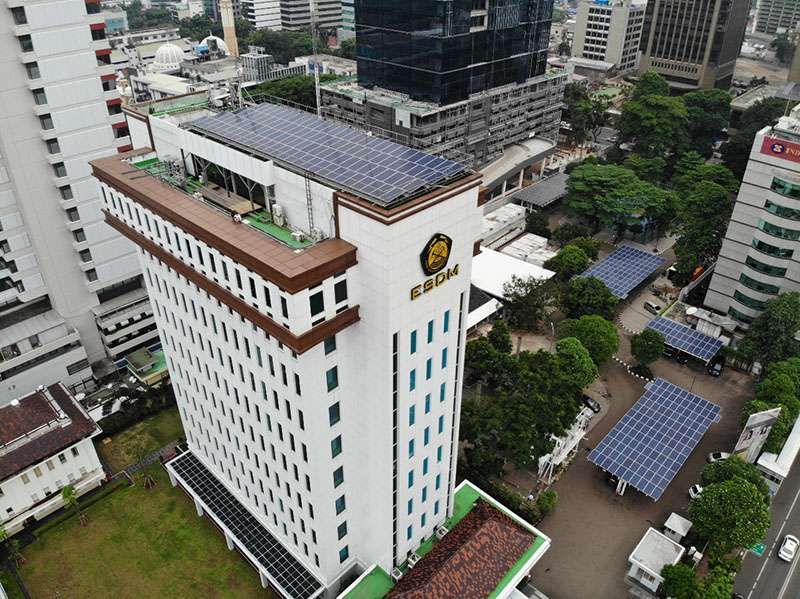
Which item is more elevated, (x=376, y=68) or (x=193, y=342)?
(x=376, y=68)

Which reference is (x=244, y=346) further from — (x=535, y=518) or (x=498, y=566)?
(x=535, y=518)

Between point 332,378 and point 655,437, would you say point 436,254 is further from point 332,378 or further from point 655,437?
point 655,437

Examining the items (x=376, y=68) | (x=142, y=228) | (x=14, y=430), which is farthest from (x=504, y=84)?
(x=14, y=430)

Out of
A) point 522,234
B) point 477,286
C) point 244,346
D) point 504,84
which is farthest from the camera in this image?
point 504,84

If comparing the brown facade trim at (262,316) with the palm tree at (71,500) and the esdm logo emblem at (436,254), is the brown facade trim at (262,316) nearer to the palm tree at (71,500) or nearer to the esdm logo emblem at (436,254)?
the esdm logo emblem at (436,254)

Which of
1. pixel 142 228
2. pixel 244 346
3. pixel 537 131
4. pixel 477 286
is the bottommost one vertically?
pixel 477 286
